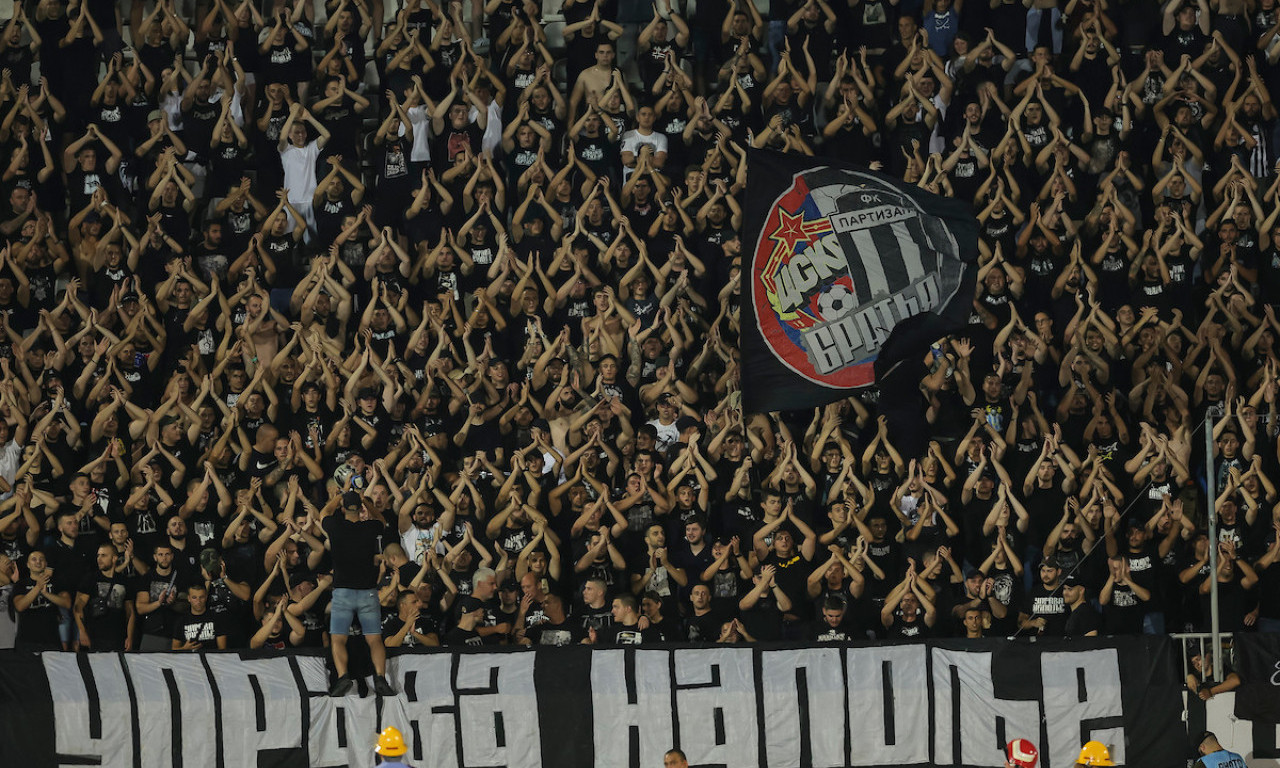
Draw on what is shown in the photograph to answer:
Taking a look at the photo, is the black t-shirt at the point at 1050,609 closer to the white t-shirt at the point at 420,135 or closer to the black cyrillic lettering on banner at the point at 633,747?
the black cyrillic lettering on banner at the point at 633,747

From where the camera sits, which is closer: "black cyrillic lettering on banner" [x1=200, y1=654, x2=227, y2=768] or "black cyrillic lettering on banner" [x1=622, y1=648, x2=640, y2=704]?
"black cyrillic lettering on banner" [x1=200, y1=654, x2=227, y2=768]

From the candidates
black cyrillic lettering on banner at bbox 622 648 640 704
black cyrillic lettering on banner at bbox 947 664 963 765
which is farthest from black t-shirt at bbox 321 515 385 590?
black cyrillic lettering on banner at bbox 947 664 963 765

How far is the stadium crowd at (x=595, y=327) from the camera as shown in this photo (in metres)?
14.4

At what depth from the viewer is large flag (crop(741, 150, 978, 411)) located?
13.8m

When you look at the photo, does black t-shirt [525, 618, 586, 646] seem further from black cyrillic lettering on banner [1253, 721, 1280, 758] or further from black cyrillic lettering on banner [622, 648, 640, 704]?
black cyrillic lettering on banner [1253, 721, 1280, 758]

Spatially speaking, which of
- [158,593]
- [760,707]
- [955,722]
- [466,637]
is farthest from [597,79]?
[955,722]

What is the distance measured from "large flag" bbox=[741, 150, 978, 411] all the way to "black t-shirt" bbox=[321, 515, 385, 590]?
10.3 feet

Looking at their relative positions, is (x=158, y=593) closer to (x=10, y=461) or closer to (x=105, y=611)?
(x=105, y=611)

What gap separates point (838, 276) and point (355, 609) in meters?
4.50

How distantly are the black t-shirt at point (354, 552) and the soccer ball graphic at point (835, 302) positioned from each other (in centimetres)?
383

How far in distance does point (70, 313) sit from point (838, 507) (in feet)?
23.8

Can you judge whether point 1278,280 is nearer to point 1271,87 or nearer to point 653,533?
point 1271,87

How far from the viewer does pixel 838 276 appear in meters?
14.1

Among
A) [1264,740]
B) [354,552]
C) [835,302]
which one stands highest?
[835,302]
